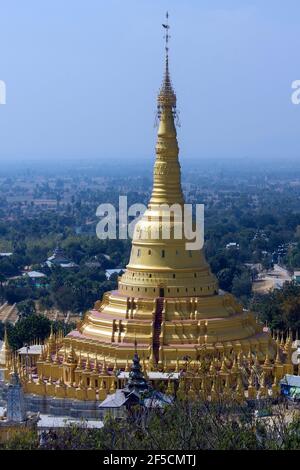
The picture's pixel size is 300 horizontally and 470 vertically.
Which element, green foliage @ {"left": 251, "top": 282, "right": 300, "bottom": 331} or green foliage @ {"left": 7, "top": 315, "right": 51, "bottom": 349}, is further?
green foliage @ {"left": 251, "top": 282, "right": 300, "bottom": 331}

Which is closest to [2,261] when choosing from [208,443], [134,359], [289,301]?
[289,301]

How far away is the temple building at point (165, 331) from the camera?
41500mm

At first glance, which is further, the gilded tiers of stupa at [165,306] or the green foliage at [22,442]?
the gilded tiers of stupa at [165,306]

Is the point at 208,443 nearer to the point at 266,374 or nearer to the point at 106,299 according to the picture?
the point at 266,374

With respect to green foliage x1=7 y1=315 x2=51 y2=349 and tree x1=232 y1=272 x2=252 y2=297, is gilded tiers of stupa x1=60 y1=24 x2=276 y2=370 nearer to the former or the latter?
green foliage x1=7 y1=315 x2=51 y2=349

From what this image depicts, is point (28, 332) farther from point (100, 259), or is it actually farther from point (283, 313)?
point (100, 259)

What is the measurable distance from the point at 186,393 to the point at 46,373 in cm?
648

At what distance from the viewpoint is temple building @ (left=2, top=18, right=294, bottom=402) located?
41500mm

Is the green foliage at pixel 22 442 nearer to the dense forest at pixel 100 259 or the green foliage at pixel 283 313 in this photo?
the green foliage at pixel 283 313

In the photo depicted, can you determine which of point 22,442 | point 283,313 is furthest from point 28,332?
point 22,442

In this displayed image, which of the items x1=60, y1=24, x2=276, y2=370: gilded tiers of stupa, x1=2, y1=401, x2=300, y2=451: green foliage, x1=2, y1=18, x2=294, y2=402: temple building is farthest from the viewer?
x1=60, y1=24, x2=276, y2=370: gilded tiers of stupa

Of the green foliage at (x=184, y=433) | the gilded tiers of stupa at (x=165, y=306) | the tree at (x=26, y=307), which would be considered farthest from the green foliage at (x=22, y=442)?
the tree at (x=26, y=307)

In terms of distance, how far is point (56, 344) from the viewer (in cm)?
4575

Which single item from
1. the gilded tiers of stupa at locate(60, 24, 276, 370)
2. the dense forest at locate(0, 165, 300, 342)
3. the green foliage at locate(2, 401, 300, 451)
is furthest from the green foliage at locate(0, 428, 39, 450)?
the dense forest at locate(0, 165, 300, 342)
